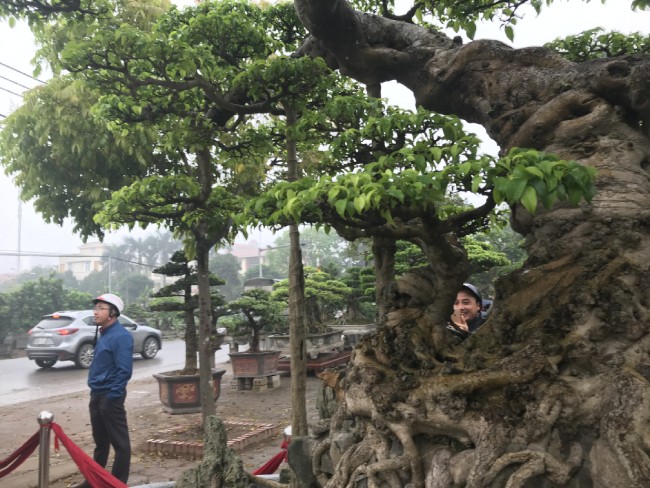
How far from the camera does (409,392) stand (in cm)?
263

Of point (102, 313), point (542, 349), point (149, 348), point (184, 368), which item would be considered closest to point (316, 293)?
point (184, 368)

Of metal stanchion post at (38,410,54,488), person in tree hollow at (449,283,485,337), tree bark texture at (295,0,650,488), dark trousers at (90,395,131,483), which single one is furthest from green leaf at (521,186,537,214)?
dark trousers at (90,395,131,483)

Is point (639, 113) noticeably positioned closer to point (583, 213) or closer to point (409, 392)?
point (583, 213)

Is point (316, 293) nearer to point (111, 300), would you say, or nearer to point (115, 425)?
point (111, 300)

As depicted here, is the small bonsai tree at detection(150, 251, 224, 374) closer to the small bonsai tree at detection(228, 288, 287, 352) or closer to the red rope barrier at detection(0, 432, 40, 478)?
the small bonsai tree at detection(228, 288, 287, 352)

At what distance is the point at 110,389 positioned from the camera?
445 centimetres

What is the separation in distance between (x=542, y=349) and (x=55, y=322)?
14.6 metres

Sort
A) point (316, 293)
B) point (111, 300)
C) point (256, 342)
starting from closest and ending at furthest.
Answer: point (111, 300)
point (256, 342)
point (316, 293)

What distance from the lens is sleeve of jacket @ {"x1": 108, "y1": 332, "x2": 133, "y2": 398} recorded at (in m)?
4.46

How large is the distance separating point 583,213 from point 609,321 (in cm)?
71

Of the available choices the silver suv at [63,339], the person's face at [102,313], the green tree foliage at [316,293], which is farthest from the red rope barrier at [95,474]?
the silver suv at [63,339]

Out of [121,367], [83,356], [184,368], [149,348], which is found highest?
[121,367]

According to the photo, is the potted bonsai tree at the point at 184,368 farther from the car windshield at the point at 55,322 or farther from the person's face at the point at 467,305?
the car windshield at the point at 55,322

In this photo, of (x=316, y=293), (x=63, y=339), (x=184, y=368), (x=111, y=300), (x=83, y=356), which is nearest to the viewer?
(x=111, y=300)
